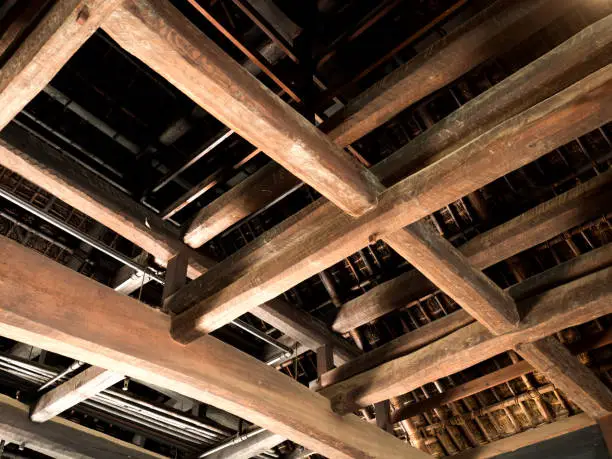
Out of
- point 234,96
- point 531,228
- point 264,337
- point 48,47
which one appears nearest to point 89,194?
point 48,47

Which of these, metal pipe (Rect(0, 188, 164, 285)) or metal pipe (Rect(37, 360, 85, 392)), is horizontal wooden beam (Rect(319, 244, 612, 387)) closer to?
metal pipe (Rect(0, 188, 164, 285))

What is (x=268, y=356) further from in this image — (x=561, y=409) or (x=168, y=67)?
(x=168, y=67)

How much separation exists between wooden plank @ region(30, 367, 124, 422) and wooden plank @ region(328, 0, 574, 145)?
1.80 m

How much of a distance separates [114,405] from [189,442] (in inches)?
30.1

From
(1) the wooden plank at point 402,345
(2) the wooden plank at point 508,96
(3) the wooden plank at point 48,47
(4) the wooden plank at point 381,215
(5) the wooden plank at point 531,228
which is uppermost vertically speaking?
(5) the wooden plank at point 531,228

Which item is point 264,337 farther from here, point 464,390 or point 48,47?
point 48,47

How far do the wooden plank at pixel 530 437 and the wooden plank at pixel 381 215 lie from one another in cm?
228

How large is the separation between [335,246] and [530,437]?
2.38m

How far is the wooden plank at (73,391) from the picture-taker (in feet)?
11.0

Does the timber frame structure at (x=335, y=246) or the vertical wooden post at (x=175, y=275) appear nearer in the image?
the timber frame structure at (x=335, y=246)

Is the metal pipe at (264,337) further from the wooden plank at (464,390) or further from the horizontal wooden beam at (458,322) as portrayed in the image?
the wooden plank at (464,390)

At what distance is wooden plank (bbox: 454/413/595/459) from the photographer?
3787 millimetres

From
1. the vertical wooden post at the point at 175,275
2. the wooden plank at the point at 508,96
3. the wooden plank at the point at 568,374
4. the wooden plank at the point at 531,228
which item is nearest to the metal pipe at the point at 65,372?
the vertical wooden post at the point at 175,275

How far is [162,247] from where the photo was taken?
3.10 m
